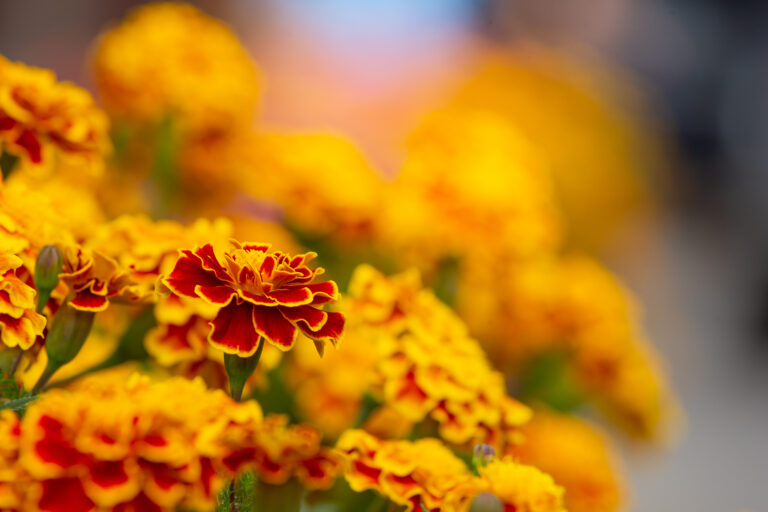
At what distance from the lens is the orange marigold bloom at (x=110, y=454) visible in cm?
26

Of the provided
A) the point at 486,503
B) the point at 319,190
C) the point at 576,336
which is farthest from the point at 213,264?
the point at 576,336

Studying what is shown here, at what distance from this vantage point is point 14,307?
0.96 ft

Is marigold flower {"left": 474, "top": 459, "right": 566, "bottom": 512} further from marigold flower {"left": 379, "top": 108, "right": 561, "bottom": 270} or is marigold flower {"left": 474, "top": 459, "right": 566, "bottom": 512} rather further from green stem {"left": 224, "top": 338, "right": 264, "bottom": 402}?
marigold flower {"left": 379, "top": 108, "right": 561, "bottom": 270}

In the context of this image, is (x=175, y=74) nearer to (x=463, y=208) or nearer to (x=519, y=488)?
(x=463, y=208)

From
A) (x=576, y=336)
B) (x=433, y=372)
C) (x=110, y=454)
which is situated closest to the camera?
(x=110, y=454)

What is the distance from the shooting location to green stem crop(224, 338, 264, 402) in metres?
0.32

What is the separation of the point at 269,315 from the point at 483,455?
9 centimetres

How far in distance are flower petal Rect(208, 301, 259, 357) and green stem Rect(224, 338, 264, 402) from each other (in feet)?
0.05

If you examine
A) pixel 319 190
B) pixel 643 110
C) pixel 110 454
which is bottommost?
pixel 110 454

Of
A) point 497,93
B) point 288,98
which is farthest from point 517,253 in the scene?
point 288,98

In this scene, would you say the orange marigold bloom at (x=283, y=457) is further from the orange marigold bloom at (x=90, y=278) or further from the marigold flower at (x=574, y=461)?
the marigold flower at (x=574, y=461)

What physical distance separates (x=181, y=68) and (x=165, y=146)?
0.06m

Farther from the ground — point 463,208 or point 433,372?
point 463,208

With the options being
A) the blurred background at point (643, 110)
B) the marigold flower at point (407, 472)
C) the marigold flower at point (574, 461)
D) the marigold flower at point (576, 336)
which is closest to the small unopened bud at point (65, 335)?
the marigold flower at point (407, 472)
